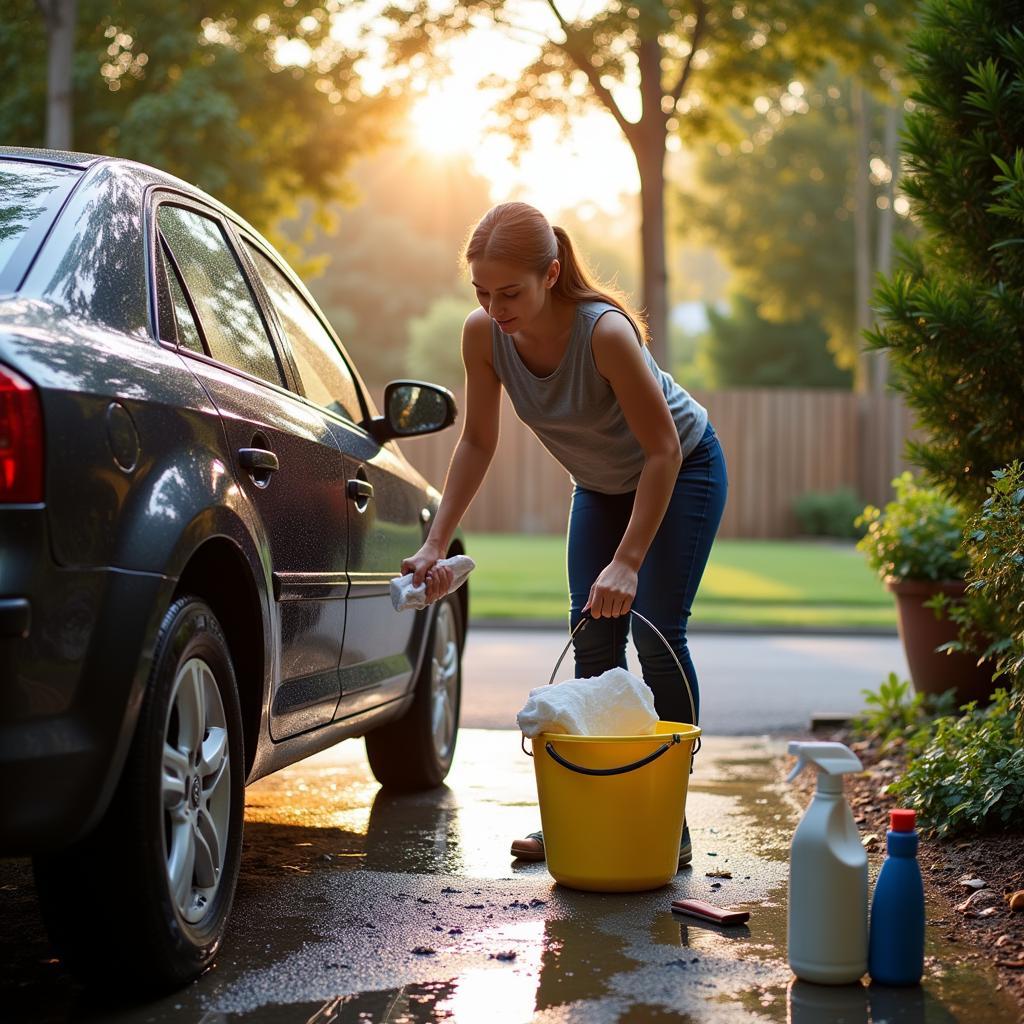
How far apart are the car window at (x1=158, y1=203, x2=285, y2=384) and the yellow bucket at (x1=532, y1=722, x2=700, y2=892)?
1230 mm

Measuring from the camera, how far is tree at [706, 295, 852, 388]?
3959cm

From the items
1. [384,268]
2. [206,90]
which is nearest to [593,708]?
[206,90]

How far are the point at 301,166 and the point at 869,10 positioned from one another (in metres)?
7.31

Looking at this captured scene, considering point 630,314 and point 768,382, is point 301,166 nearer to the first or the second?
point 630,314

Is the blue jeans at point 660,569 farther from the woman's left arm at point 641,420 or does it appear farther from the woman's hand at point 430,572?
the woman's hand at point 430,572

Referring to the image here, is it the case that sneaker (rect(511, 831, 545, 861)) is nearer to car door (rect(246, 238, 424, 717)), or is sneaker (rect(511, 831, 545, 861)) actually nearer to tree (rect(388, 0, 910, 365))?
car door (rect(246, 238, 424, 717))

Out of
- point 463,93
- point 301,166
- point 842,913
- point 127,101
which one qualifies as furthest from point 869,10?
point 842,913

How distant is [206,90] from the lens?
16.9 meters

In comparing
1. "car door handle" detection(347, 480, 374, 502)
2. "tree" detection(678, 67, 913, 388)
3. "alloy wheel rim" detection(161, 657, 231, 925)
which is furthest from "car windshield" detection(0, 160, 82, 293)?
"tree" detection(678, 67, 913, 388)

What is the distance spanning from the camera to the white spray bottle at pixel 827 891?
3090 millimetres

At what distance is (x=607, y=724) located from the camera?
383 cm

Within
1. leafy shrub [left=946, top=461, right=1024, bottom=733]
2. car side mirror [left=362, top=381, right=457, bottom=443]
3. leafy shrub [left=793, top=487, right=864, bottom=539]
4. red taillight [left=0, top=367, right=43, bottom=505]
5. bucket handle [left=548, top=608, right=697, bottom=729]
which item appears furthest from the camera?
leafy shrub [left=793, top=487, right=864, bottom=539]

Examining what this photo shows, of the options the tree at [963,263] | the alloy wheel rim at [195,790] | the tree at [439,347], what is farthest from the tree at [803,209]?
the alloy wheel rim at [195,790]

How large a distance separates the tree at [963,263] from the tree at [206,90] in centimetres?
1257
